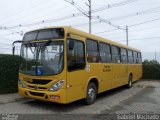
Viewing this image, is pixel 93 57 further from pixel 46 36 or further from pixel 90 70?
pixel 46 36

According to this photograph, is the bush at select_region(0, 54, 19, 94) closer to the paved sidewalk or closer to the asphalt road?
the paved sidewalk

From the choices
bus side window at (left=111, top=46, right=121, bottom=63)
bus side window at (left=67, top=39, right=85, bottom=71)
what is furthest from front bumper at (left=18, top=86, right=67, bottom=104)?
bus side window at (left=111, top=46, right=121, bottom=63)

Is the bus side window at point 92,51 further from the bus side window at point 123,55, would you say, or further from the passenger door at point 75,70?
the bus side window at point 123,55

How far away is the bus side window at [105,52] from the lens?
12.2 meters

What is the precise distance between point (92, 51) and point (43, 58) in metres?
2.52

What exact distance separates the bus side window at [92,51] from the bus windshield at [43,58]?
1.84 m

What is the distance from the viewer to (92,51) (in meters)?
11.2

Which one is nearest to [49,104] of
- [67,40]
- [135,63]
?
[67,40]

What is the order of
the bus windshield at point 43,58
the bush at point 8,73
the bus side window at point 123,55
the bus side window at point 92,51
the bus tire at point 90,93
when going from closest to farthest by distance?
the bus windshield at point 43,58
the bus tire at point 90,93
the bus side window at point 92,51
the bush at point 8,73
the bus side window at point 123,55

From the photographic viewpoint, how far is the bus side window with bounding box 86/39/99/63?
10.8 meters

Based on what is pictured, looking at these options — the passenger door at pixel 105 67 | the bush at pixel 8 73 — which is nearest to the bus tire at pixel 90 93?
the passenger door at pixel 105 67

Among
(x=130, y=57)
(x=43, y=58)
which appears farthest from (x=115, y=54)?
(x=43, y=58)

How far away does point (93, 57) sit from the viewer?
36.8 feet

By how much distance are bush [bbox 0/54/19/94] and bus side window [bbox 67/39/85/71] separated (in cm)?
396
